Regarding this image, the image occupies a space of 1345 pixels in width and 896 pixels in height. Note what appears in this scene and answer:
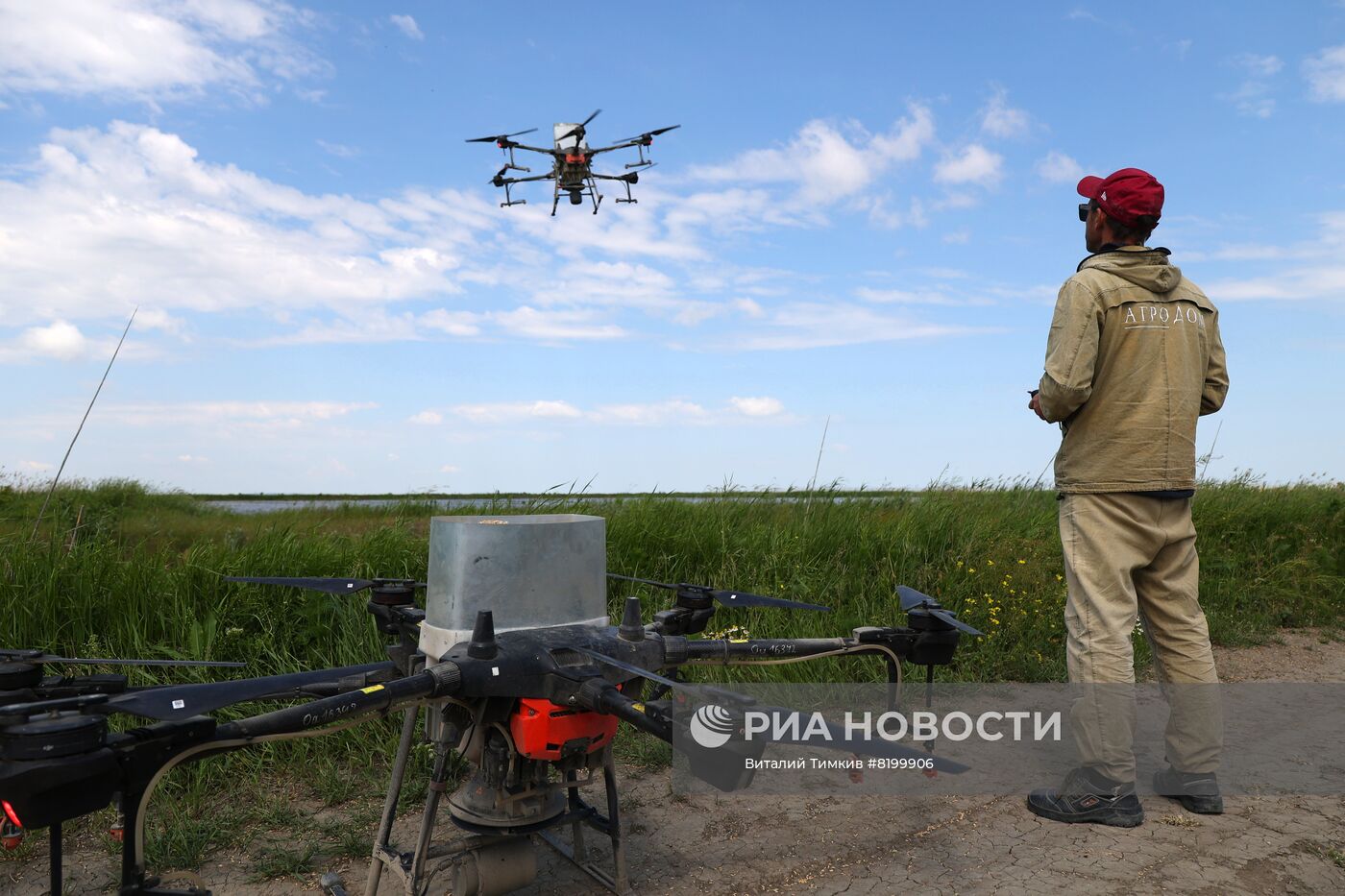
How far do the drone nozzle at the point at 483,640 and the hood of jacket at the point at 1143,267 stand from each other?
295 centimetres

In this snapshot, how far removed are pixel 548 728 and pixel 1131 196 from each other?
318cm

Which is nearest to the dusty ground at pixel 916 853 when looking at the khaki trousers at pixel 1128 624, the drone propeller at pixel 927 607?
the khaki trousers at pixel 1128 624

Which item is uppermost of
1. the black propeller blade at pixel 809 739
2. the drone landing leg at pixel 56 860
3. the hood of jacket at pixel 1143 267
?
the hood of jacket at pixel 1143 267

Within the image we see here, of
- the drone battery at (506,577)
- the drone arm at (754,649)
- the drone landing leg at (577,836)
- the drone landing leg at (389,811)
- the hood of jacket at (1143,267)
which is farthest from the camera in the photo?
the hood of jacket at (1143,267)

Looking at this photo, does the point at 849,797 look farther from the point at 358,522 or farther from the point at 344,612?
the point at 358,522

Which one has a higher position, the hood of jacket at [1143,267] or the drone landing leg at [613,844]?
the hood of jacket at [1143,267]

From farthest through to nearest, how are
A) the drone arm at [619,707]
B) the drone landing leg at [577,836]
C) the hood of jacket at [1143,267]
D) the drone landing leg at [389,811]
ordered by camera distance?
the hood of jacket at [1143,267], the drone landing leg at [577,836], the drone landing leg at [389,811], the drone arm at [619,707]

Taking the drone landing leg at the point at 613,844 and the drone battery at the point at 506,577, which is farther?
the drone landing leg at the point at 613,844

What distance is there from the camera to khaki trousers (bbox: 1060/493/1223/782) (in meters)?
3.65

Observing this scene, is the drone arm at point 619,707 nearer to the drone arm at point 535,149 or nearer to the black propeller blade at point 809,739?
the black propeller blade at point 809,739

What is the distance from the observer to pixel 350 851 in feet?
10.8

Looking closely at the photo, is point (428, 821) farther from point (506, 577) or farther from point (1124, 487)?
point (1124, 487)

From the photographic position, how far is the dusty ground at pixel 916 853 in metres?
3.07

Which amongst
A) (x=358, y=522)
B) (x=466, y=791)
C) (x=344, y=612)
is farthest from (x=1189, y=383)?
(x=358, y=522)
